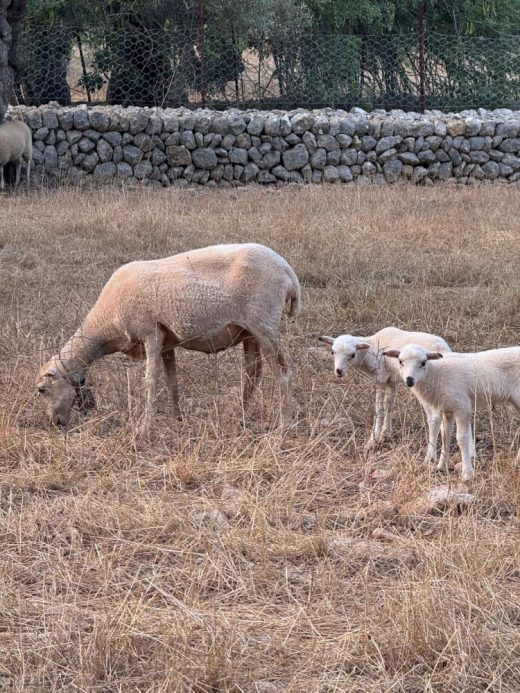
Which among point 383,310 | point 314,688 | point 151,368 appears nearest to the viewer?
point 314,688

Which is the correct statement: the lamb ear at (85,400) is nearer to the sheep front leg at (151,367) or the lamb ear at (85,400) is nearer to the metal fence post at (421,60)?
the sheep front leg at (151,367)

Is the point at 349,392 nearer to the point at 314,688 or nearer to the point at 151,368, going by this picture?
the point at 151,368

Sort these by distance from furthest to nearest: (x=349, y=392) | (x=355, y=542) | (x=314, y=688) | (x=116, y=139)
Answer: (x=116, y=139) → (x=349, y=392) → (x=355, y=542) → (x=314, y=688)

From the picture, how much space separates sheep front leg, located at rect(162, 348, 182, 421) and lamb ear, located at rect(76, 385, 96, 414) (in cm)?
45

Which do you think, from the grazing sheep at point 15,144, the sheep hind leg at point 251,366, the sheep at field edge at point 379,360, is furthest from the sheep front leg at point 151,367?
the grazing sheep at point 15,144

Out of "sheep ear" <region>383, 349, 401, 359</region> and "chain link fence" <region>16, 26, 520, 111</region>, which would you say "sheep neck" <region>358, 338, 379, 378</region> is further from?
"chain link fence" <region>16, 26, 520, 111</region>

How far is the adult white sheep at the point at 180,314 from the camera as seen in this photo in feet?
18.8

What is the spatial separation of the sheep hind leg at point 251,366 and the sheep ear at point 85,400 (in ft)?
2.86

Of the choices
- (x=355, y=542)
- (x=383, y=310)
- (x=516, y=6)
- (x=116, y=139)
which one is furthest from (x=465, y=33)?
(x=355, y=542)

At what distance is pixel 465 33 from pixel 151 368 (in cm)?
2017

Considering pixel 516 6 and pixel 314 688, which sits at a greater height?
pixel 516 6

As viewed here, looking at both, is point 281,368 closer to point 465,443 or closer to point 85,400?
point 85,400

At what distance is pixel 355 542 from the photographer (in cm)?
431

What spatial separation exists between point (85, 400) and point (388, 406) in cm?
172
